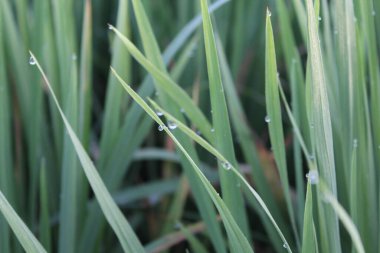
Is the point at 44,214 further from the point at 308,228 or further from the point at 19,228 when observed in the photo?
the point at 308,228

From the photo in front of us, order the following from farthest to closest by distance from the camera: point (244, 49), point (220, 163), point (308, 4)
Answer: point (244, 49)
point (220, 163)
point (308, 4)

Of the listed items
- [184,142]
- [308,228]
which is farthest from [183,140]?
[308,228]

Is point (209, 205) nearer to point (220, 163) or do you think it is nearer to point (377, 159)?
point (220, 163)

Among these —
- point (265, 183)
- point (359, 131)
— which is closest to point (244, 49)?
point (265, 183)

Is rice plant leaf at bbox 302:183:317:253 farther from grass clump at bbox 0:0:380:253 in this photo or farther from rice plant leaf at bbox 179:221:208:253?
rice plant leaf at bbox 179:221:208:253

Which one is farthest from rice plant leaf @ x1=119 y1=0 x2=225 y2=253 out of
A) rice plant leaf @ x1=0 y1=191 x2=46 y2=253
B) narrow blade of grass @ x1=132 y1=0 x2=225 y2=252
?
rice plant leaf @ x1=0 y1=191 x2=46 y2=253

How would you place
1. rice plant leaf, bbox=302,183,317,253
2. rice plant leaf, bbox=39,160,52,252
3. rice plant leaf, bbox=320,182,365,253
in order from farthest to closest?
rice plant leaf, bbox=39,160,52,252, rice plant leaf, bbox=302,183,317,253, rice plant leaf, bbox=320,182,365,253
